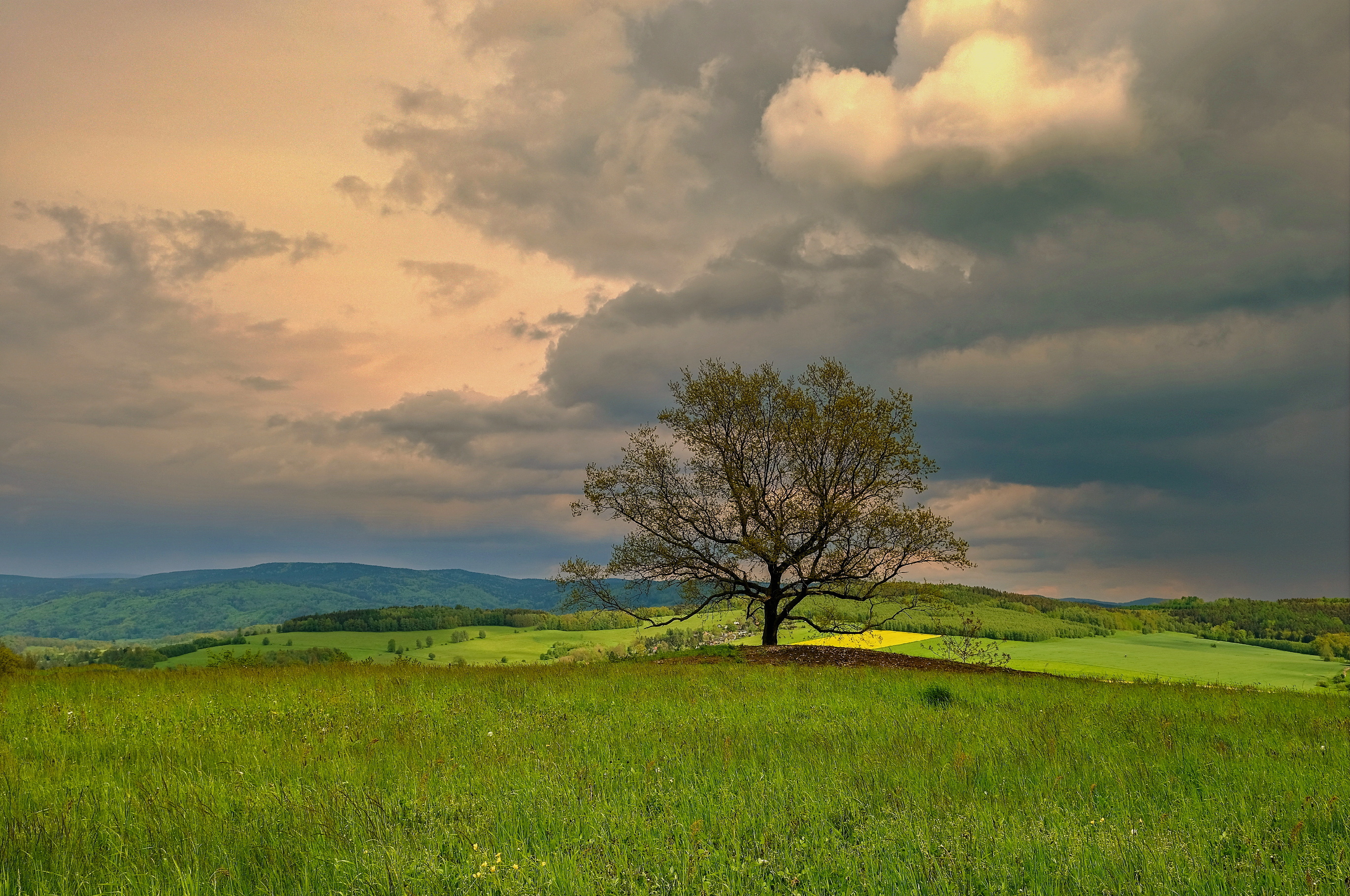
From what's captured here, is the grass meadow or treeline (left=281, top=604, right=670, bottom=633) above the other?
the grass meadow

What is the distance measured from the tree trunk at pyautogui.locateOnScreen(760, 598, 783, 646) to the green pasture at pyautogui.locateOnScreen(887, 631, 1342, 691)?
5278 mm

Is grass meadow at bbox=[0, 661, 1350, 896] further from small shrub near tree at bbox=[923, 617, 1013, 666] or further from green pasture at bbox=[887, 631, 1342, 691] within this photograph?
small shrub near tree at bbox=[923, 617, 1013, 666]

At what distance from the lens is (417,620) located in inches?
2955

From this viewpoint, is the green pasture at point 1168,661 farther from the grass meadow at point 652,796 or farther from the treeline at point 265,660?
the treeline at point 265,660

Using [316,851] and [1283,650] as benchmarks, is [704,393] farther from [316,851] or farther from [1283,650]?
[1283,650]

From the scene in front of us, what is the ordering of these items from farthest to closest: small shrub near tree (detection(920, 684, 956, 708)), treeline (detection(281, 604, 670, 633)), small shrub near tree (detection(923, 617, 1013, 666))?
treeline (detection(281, 604, 670, 633)) < small shrub near tree (detection(923, 617, 1013, 666)) < small shrub near tree (detection(920, 684, 956, 708))

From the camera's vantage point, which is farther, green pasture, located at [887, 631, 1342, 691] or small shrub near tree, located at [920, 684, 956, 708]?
green pasture, located at [887, 631, 1342, 691]

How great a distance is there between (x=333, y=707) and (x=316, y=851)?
6916 millimetres

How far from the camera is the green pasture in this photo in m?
26.5

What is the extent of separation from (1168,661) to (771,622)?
18.4m

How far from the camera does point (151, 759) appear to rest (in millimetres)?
8312

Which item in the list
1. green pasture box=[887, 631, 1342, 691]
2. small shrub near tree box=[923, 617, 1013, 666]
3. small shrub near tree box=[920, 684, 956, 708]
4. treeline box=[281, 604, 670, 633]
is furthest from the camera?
treeline box=[281, 604, 670, 633]

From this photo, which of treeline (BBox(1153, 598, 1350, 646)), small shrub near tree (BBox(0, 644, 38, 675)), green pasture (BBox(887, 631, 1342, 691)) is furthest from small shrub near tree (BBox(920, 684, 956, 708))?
treeline (BBox(1153, 598, 1350, 646))

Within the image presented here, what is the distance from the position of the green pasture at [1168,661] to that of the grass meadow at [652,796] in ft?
51.9
